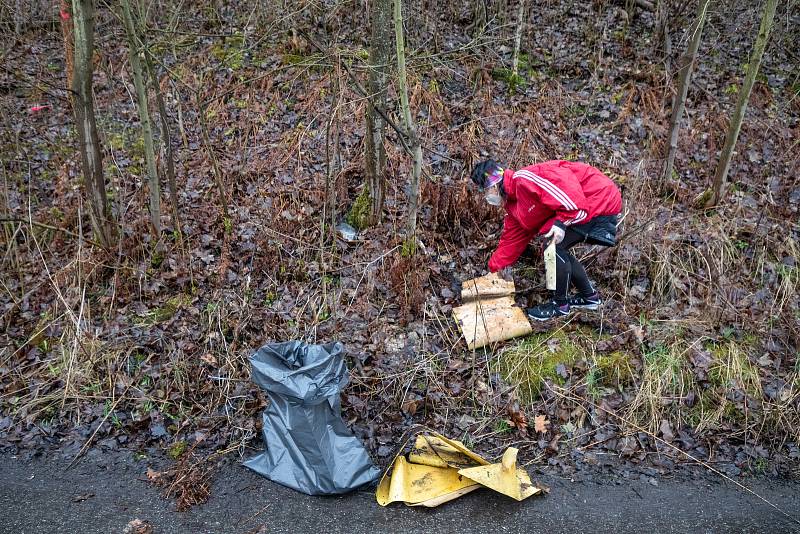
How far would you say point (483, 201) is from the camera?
5672mm

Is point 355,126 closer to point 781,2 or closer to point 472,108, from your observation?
point 472,108

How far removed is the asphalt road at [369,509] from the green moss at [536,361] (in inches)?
31.6

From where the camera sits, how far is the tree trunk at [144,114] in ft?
15.6

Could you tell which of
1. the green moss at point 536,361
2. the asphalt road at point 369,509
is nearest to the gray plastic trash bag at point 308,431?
the asphalt road at point 369,509

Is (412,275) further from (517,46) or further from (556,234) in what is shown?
(517,46)

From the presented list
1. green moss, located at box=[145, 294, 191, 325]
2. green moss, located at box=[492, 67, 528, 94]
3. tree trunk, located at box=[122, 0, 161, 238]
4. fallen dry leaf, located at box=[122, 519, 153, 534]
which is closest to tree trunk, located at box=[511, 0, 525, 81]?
green moss, located at box=[492, 67, 528, 94]

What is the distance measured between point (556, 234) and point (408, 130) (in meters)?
1.53

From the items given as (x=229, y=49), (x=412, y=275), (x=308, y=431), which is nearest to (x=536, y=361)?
(x=412, y=275)

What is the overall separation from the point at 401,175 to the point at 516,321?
7.73 feet

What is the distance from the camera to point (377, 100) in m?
5.38

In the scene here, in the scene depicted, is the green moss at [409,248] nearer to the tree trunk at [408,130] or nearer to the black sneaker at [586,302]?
the tree trunk at [408,130]

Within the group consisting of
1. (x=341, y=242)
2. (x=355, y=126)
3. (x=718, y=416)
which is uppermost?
(x=355, y=126)

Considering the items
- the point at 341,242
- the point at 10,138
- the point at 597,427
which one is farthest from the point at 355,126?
the point at 597,427

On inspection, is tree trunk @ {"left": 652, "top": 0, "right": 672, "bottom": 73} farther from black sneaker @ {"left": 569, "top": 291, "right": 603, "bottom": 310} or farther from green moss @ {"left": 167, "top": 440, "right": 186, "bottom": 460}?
green moss @ {"left": 167, "top": 440, "right": 186, "bottom": 460}
